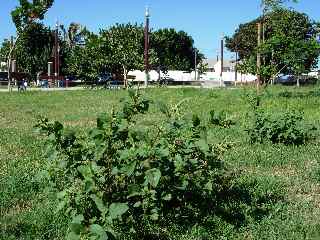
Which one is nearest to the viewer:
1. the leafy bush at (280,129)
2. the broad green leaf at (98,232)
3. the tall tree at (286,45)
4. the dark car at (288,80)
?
the broad green leaf at (98,232)

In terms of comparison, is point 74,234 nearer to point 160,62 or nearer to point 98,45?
point 98,45

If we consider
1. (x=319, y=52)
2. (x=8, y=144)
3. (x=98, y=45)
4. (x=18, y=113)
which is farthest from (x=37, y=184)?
(x=98, y=45)

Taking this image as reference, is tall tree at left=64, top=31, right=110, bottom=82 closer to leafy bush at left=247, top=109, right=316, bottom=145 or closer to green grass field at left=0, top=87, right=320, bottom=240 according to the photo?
green grass field at left=0, top=87, right=320, bottom=240

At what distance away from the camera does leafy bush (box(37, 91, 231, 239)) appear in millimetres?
4473

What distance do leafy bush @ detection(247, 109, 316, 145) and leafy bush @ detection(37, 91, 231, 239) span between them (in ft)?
13.6

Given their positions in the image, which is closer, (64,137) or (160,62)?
(64,137)

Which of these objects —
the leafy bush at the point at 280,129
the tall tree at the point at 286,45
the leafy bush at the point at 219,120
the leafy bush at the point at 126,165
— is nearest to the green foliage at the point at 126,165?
the leafy bush at the point at 126,165

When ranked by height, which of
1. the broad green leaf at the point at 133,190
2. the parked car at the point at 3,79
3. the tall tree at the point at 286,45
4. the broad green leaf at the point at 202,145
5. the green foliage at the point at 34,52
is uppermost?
the green foliage at the point at 34,52

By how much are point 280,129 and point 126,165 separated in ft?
16.7

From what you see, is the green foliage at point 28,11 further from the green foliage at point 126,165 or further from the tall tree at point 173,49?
the tall tree at point 173,49

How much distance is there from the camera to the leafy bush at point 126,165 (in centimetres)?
447

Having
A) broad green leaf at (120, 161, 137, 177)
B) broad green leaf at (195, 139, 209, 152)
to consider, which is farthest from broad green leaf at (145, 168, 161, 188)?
broad green leaf at (195, 139, 209, 152)

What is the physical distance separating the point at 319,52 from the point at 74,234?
17.8 m

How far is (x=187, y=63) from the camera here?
78312 millimetres
